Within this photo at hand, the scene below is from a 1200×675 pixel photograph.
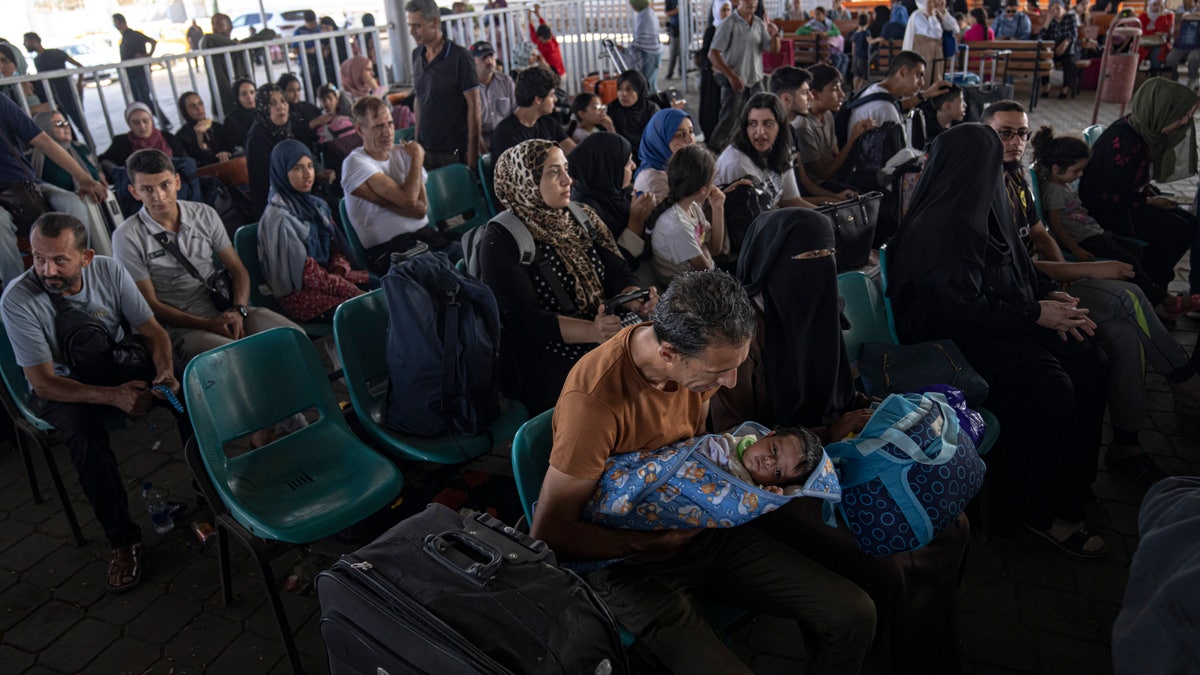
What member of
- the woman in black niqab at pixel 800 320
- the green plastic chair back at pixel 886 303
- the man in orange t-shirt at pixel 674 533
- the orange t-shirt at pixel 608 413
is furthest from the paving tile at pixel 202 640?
the green plastic chair back at pixel 886 303

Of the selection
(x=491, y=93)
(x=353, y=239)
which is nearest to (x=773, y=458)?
(x=353, y=239)

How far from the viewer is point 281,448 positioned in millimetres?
2959

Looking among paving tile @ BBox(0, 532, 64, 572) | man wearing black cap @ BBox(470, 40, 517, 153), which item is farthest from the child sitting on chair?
man wearing black cap @ BBox(470, 40, 517, 153)

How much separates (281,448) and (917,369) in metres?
2.34

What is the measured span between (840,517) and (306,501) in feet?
5.64

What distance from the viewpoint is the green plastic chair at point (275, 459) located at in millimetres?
2600

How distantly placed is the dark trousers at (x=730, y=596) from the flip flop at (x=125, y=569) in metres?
1.96

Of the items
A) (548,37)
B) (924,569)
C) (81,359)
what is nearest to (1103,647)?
(924,569)

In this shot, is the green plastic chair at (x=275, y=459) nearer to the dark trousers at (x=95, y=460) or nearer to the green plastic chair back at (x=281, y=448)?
the green plastic chair back at (x=281, y=448)

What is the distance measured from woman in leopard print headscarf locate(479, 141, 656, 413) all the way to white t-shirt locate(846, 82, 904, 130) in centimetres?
303

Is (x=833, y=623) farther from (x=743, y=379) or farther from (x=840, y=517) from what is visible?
(x=743, y=379)

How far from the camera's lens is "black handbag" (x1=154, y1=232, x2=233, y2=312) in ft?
12.3

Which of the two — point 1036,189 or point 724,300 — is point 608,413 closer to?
point 724,300

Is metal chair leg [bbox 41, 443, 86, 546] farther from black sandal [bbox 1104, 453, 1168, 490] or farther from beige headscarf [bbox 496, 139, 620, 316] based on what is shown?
black sandal [bbox 1104, 453, 1168, 490]
